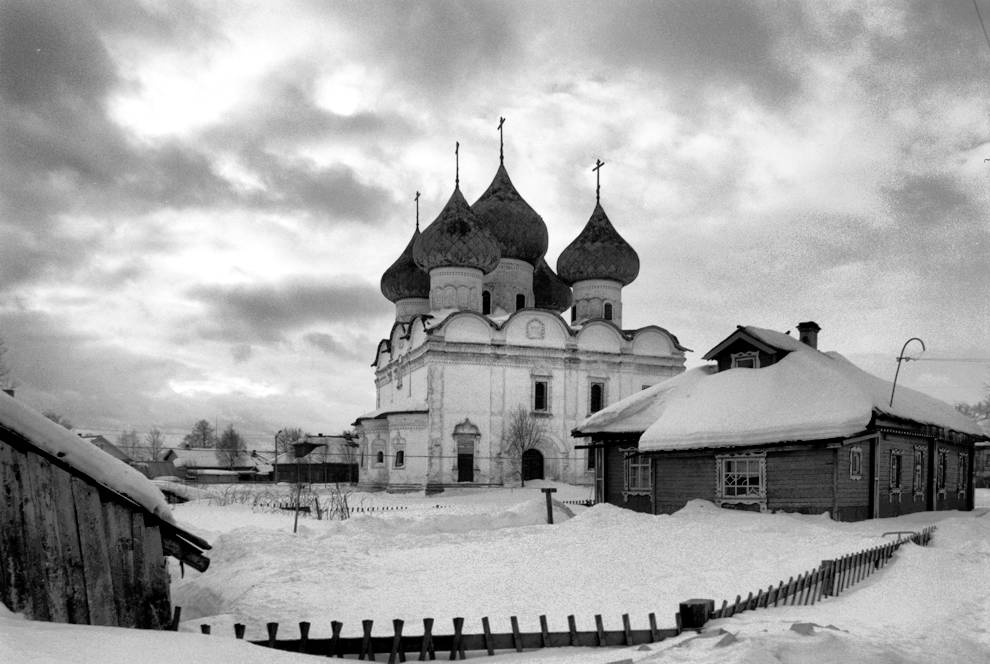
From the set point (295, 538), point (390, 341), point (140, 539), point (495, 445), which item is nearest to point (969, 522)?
point (295, 538)

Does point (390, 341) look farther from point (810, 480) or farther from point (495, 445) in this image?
point (810, 480)

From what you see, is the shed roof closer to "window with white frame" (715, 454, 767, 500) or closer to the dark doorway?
"window with white frame" (715, 454, 767, 500)

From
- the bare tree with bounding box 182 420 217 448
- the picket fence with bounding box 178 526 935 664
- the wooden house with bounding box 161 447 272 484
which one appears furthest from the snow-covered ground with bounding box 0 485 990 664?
the bare tree with bounding box 182 420 217 448

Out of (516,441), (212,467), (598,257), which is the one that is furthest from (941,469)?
(212,467)

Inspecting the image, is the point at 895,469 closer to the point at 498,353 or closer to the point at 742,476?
the point at 742,476

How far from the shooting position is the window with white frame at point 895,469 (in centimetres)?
2214

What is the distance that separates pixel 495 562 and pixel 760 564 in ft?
13.3

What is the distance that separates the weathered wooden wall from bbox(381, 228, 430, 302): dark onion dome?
38.7 m

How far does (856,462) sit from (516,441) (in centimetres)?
1981

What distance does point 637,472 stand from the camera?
81.0ft

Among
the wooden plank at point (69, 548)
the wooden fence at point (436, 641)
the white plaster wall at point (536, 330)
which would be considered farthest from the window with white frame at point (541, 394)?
the wooden plank at point (69, 548)

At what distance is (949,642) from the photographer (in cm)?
748

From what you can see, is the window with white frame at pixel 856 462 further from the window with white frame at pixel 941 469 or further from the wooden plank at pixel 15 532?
the wooden plank at pixel 15 532

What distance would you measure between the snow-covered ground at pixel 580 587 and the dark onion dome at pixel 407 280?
2744 cm
